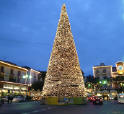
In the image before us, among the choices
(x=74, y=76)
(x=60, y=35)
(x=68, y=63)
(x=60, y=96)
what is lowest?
(x=60, y=96)

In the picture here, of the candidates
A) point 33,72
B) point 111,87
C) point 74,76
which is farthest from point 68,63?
point 111,87

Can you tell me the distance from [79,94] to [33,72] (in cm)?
5286

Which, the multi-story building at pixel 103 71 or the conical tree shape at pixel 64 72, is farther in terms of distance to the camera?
the multi-story building at pixel 103 71

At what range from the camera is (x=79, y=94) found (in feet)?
95.7

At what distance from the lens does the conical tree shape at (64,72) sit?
28.6 metres

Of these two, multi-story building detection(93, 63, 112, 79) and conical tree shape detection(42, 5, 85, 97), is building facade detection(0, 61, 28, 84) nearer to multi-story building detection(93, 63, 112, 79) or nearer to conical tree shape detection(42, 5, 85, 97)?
conical tree shape detection(42, 5, 85, 97)

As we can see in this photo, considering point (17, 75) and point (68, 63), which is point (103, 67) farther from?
point (68, 63)

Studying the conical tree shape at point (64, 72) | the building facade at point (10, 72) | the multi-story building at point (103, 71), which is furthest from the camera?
the multi-story building at point (103, 71)

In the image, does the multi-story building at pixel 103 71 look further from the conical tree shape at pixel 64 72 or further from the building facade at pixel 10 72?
the conical tree shape at pixel 64 72

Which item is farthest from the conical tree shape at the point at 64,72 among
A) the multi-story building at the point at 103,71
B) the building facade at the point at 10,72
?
the multi-story building at the point at 103,71

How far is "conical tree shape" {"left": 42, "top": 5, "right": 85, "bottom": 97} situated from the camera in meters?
28.6

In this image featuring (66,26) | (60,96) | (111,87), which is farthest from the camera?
(111,87)

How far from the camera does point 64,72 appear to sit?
94.1ft

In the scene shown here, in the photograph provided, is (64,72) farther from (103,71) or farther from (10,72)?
(103,71)
